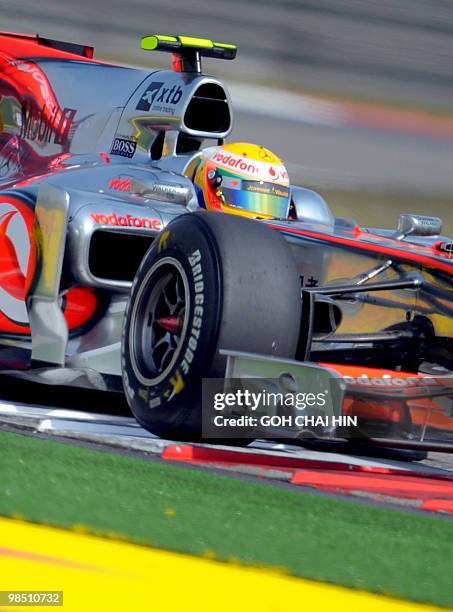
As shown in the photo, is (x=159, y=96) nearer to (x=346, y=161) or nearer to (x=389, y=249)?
(x=389, y=249)

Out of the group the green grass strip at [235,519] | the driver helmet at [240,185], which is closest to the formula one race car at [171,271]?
the driver helmet at [240,185]

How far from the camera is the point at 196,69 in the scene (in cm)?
565

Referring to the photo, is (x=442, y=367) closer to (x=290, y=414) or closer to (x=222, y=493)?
(x=290, y=414)

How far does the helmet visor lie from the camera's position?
4992 millimetres

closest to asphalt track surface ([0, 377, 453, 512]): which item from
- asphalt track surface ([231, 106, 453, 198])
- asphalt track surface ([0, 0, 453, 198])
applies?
asphalt track surface ([231, 106, 453, 198])

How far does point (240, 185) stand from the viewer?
5.01 metres

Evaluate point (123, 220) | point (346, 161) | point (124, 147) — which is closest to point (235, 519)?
point (123, 220)

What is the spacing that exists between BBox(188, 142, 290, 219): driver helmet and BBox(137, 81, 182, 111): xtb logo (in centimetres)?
36

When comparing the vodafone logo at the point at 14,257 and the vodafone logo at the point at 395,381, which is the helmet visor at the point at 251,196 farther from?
the vodafone logo at the point at 395,381

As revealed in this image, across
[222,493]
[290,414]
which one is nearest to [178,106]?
[290,414]

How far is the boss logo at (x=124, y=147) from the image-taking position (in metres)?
5.32

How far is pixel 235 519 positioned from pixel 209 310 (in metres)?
0.89

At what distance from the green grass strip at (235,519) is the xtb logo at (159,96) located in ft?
7.72

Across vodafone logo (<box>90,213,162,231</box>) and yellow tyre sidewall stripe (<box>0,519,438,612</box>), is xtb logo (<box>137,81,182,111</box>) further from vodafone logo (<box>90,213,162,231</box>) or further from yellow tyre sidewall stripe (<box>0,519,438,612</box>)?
yellow tyre sidewall stripe (<box>0,519,438,612</box>)
